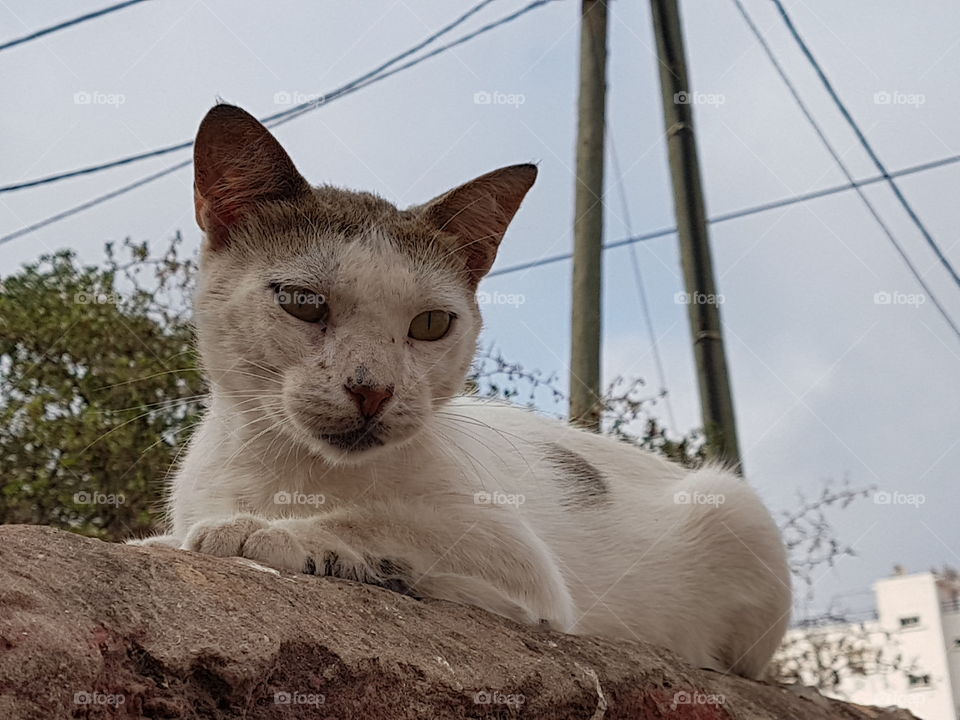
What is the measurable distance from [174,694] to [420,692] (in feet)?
1.64

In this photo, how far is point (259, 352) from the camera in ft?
8.09

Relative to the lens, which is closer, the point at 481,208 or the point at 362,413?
the point at 362,413

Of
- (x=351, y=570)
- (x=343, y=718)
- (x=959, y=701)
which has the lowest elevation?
(x=959, y=701)

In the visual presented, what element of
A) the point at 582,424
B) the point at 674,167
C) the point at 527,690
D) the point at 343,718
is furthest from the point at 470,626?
the point at 674,167

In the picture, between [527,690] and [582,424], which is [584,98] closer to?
[582,424]

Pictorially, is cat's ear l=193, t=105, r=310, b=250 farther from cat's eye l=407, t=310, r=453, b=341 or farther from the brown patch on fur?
the brown patch on fur

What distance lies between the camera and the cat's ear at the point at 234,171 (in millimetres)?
2547

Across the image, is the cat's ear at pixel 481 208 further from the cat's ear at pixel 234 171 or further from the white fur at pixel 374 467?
the cat's ear at pixel 234 171

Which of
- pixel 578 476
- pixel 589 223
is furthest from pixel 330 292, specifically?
pixel 589 223

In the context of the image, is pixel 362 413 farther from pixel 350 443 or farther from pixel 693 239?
pixel 693 239

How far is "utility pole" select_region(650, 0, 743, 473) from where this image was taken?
450 centimetres

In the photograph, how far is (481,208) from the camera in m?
2.87

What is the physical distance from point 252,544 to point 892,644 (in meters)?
3.77

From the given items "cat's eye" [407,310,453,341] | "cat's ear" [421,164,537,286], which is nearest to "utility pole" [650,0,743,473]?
"cat's ear" [421,164,537,286]
